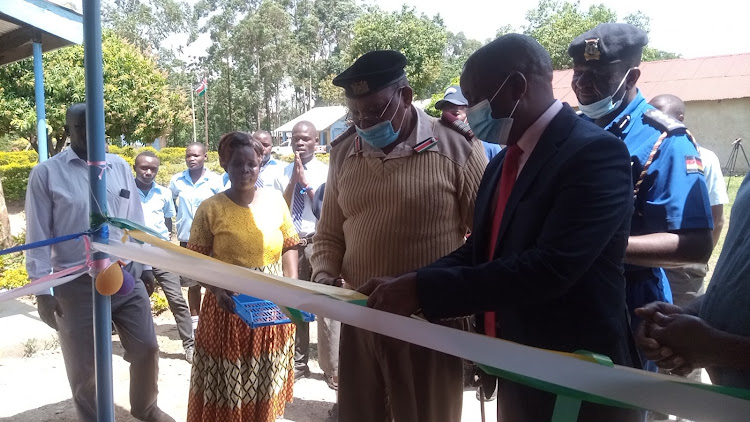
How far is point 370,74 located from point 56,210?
2.00 m

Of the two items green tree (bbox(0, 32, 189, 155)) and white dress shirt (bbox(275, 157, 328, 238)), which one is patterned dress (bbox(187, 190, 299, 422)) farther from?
green tree (bbox(0, 32, 189, 155))

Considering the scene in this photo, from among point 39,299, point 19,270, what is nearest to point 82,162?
point 39,299

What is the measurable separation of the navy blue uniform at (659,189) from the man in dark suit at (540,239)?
0.60 m

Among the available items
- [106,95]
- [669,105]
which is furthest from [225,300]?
[106,95]

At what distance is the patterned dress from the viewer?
321 cm

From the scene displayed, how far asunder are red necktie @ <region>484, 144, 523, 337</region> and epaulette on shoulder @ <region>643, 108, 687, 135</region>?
746mm

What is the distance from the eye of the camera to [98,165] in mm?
2395

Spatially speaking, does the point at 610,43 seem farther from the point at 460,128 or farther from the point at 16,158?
the point at 16,158

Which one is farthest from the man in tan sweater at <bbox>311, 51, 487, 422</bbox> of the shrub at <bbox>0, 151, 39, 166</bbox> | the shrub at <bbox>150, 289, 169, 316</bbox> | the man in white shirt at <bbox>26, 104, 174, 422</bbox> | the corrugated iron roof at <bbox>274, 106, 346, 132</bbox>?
the corrugated iron roof at <bbox>274, 106, 346, 132</bbox>

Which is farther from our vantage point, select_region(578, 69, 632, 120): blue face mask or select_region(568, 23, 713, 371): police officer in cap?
select_region(578, 69, 632, 120): blue face mask

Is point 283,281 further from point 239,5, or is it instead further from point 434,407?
point 239,5

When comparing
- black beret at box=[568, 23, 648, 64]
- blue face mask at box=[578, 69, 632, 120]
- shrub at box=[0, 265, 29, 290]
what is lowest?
shrub at box=[0, 265, 29, 290]

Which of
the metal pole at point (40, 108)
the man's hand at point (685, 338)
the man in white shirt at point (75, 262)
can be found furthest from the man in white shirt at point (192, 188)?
the man's hand at point (685, 338)

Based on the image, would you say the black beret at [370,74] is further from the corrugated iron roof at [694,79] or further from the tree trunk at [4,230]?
the corrugated iron roof at [694,79]
